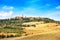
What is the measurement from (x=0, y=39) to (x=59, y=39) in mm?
8348

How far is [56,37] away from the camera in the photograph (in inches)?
916

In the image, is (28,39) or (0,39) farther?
(0,39)

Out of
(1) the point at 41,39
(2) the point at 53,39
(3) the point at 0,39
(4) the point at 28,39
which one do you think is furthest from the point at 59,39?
(3) the point at 0,39

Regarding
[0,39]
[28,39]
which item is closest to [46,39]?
[28,39]

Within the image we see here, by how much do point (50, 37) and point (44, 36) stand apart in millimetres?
1033

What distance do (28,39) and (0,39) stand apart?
4591 mm

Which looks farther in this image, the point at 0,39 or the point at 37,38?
the point at 0,39

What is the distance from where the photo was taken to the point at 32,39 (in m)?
22.9

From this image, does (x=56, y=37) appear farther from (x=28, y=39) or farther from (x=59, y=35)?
(x=28, y=39)

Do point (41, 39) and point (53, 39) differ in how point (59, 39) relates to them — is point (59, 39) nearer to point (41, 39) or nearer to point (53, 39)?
point (53, 39)

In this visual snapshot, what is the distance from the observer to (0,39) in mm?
25500

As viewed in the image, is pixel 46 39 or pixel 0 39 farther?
pixel 0 39

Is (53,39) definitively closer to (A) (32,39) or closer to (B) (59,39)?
(B) (59,39)

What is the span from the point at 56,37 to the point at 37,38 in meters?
2.42
